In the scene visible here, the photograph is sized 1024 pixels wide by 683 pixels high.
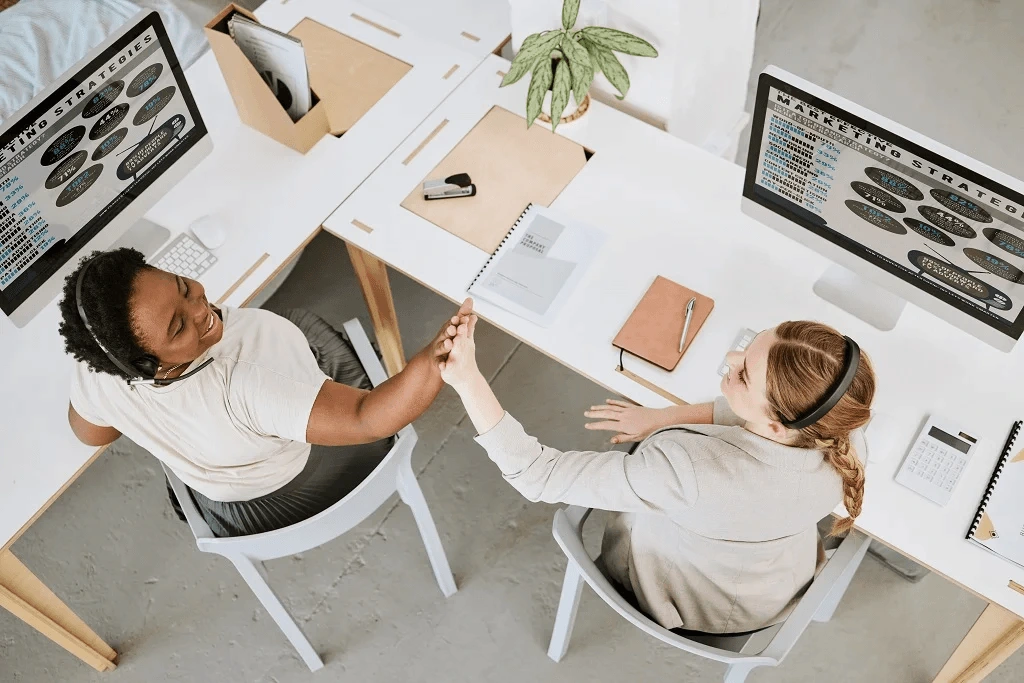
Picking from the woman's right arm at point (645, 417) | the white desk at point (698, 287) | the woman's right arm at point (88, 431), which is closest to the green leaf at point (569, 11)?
the white desk at point (698, 287)

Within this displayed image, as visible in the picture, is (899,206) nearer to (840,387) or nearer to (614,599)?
(840,387)

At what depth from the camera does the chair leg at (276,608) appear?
6.07 feet

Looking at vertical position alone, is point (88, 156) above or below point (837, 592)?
above

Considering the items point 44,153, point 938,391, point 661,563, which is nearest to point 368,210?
point 44,153

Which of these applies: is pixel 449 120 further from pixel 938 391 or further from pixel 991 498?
pixel 991 498

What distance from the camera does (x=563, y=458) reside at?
159 cm

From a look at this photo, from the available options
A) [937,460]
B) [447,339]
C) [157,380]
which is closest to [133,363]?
[157,380]

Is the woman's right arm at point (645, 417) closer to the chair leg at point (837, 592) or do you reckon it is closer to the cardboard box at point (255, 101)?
the chair leg at point (837, 592)

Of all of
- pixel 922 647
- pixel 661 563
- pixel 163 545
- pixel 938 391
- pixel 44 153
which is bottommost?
pixel 163 545

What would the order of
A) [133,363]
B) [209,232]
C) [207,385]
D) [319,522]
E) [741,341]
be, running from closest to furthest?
1. [133,363]
2. [207,385]
3. [319,522]
4. [741,341]
5. [209,232]

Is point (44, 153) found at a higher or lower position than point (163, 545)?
higher

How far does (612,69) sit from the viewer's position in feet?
6.80

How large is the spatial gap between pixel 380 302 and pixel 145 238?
628mm

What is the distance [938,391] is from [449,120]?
4.46 feet
